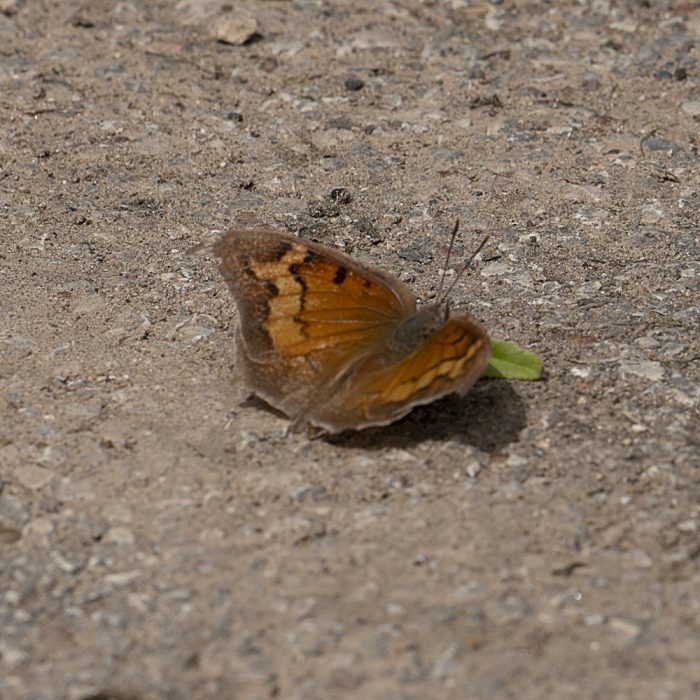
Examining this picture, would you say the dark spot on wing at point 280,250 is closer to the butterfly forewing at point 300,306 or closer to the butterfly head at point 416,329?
the butterfly forewing at point 300,306

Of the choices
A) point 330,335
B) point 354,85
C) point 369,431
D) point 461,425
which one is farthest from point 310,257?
point 354,85

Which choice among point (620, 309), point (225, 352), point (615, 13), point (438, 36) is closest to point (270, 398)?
point (225, 352)

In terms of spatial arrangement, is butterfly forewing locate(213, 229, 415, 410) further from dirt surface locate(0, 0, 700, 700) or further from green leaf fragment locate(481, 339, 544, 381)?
green leaf fragment locate(481, 339, 544, 381)

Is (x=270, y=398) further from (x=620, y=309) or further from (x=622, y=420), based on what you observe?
(x=620, y=309)

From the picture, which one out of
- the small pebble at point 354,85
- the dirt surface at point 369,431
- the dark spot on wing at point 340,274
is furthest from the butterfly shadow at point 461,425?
the small pebble at point 354,85

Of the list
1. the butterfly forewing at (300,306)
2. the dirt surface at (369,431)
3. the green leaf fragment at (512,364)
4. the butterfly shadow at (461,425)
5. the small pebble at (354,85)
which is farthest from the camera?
the small pebble at (354,85)

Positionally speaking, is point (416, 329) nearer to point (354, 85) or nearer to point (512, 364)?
point (512, 364)
